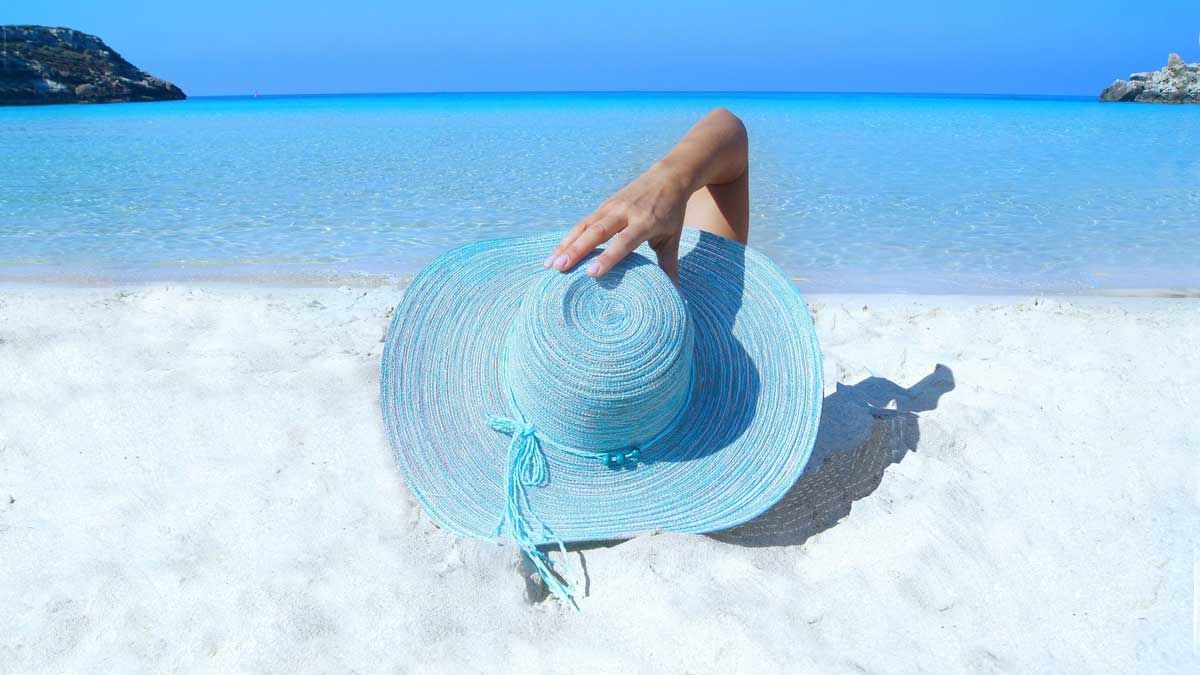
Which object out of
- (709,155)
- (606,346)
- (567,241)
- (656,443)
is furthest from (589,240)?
(709,155)

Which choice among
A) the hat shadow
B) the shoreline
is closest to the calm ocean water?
the shoreline

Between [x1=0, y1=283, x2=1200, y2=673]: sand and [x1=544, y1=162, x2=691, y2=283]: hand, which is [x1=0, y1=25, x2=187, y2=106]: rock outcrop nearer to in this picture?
[x1=0, y1=283, x2=1200, y2=673]: sand

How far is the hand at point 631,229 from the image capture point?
169 cm

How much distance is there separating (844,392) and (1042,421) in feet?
1.95

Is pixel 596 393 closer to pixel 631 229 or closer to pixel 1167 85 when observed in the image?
pixel 631 229

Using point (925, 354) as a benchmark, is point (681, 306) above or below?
above

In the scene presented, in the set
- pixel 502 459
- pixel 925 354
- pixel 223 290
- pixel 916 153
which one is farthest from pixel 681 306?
pixel 916 153

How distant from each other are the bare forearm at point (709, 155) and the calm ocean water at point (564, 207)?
2.46 meters

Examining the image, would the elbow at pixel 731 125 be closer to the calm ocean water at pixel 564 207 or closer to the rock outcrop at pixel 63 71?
the calm ocean water at pixel 564 207

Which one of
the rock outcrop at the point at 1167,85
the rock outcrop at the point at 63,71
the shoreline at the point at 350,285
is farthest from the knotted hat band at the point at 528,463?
the rock outcrop at the point at 1167,85

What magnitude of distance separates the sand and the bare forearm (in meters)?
0.75

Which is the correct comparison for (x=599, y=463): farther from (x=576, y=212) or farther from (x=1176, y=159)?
A: (x=1176, y=159)

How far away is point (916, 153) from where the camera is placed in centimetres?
1228

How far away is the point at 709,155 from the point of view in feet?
7.04
